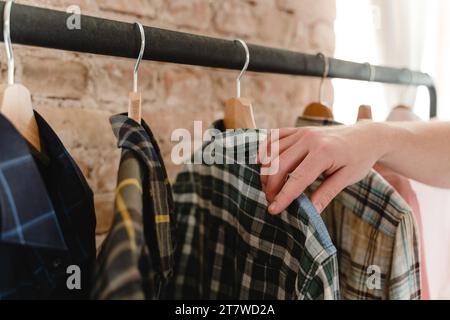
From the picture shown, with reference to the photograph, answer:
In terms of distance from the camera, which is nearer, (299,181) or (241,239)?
(299,181)

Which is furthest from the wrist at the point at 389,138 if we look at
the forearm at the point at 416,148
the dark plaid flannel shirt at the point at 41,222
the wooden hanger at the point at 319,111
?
the dark plaid flannel shirt at the point at 41,222

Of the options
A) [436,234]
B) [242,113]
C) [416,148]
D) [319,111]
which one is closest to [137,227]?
[242,113]

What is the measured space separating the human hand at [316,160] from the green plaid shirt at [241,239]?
21mm

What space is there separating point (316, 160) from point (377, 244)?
7.2 inches

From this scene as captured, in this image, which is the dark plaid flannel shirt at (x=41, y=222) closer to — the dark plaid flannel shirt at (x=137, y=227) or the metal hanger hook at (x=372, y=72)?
the dark plaid flannel shirt at (x=137, y=227)

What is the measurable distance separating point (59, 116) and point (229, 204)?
0.34 metres

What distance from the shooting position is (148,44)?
51 centimetres

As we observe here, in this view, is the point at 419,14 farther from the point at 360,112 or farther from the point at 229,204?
the point at 229,204

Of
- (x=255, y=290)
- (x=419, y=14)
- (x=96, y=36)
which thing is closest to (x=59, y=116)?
(x=96, y=36)

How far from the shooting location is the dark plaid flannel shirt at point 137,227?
324 millimetres

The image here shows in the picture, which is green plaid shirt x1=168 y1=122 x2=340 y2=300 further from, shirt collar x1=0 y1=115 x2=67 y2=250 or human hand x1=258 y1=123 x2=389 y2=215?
shirt collar x1=0 y1=115 x2=67 y2=250

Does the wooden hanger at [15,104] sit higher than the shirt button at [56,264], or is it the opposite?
the wooden hanger at [15,104]

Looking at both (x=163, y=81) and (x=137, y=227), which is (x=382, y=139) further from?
(x=163, y=81)

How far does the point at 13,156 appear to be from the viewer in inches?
14.7
